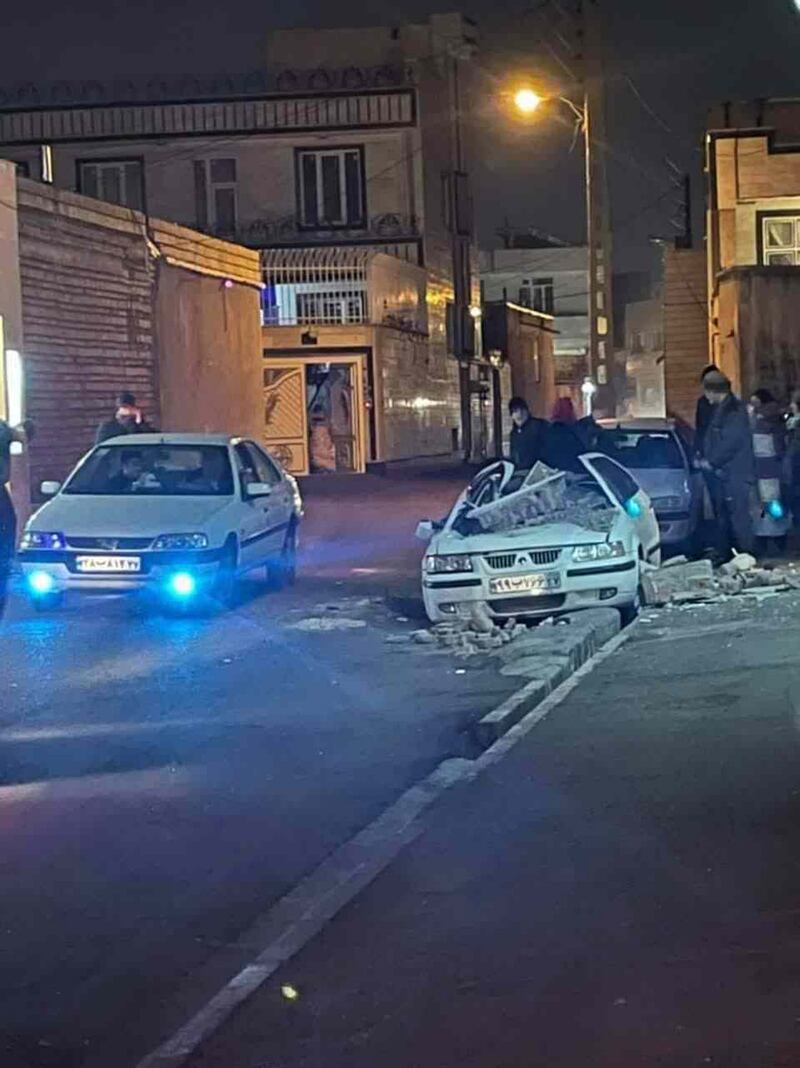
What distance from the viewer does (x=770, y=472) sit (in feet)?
58.9

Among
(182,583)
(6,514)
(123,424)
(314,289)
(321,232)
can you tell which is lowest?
(182,583)

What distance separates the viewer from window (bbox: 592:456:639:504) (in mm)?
14523

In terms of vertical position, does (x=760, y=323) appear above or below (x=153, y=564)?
above

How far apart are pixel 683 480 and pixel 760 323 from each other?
586 centimetres

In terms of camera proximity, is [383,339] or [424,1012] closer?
[424,1012]

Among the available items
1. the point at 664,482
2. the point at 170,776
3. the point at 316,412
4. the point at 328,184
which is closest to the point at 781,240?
the point at 664,482

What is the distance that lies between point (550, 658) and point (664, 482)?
7251 millimetres

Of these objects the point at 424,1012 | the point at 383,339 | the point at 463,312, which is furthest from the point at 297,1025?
the point at 463,312

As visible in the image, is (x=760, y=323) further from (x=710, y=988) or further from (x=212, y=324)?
(x=710, y=988)

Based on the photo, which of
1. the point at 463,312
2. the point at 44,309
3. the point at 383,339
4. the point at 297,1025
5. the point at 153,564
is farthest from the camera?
the point at 463,312

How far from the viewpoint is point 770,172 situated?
98.9 ft

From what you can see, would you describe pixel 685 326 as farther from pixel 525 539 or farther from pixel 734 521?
pixel 525 539

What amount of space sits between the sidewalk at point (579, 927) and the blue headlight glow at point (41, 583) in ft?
21.1

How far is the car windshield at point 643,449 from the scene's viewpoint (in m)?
19.0
